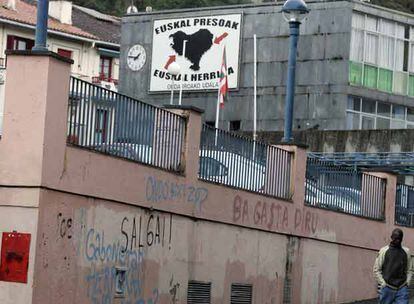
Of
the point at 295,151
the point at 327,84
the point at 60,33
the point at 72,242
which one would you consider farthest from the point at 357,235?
the point at 60,33

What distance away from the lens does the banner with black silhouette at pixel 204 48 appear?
52062 millimetres

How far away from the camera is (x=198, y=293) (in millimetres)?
19297

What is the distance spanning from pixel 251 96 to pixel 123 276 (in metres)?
35.3

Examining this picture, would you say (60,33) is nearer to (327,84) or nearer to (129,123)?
(327,84)

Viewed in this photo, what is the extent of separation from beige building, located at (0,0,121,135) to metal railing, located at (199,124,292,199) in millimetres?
43280

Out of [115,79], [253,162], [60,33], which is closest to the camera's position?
[253,162]

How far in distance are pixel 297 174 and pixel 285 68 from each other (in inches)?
1115

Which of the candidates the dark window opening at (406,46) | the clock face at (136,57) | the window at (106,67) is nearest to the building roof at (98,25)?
the window at (106,67)

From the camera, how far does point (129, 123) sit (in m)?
17.9

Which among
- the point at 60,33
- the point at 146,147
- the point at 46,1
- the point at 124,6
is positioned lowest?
the point at 146,147

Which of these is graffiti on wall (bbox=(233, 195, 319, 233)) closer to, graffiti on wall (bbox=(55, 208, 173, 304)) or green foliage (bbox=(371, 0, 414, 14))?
graffiti on wall (bbox=(55, 208, 173, 304))

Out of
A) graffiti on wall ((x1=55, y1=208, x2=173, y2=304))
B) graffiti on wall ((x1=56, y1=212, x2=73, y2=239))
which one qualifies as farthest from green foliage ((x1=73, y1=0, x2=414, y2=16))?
graffiti on wall ((x1=56, y1=212, x2=73, y2=239))

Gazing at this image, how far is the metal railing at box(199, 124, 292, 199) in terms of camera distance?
65.3 feet

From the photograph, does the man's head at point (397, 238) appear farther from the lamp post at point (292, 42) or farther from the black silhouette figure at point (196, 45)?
the black silhouette figure at point (196, 45)
